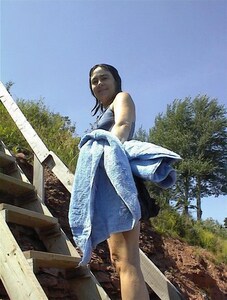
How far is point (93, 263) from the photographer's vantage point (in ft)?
10.5

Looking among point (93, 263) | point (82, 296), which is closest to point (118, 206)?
point (82, 296)

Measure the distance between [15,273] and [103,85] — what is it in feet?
3.50

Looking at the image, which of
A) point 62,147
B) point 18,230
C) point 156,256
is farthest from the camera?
point 62,147

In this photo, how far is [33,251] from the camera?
2.17 meters

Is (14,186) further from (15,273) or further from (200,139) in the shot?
(200,139)

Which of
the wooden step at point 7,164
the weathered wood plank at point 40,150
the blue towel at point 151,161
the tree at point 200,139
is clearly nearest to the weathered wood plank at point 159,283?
the blue towel at point 151,161

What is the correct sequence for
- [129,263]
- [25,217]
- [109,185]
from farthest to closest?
[25,217] → [109,185] → [129,263]

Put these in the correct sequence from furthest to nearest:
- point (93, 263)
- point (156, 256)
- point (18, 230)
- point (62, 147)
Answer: point (62, 147), point (156, 256), point (93, 263), point (18, 230)

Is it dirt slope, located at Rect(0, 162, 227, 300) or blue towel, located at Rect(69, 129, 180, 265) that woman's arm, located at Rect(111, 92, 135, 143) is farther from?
dirt slope, located at Rect(0, 162, 227, 300)

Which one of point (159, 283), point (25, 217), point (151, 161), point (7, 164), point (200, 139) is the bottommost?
point (159, 283)

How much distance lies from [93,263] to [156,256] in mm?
1036

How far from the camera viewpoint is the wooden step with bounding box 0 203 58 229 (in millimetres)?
2449

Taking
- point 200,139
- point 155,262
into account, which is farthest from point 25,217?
point 200,139

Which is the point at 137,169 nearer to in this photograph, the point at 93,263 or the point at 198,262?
the point at 93,263
